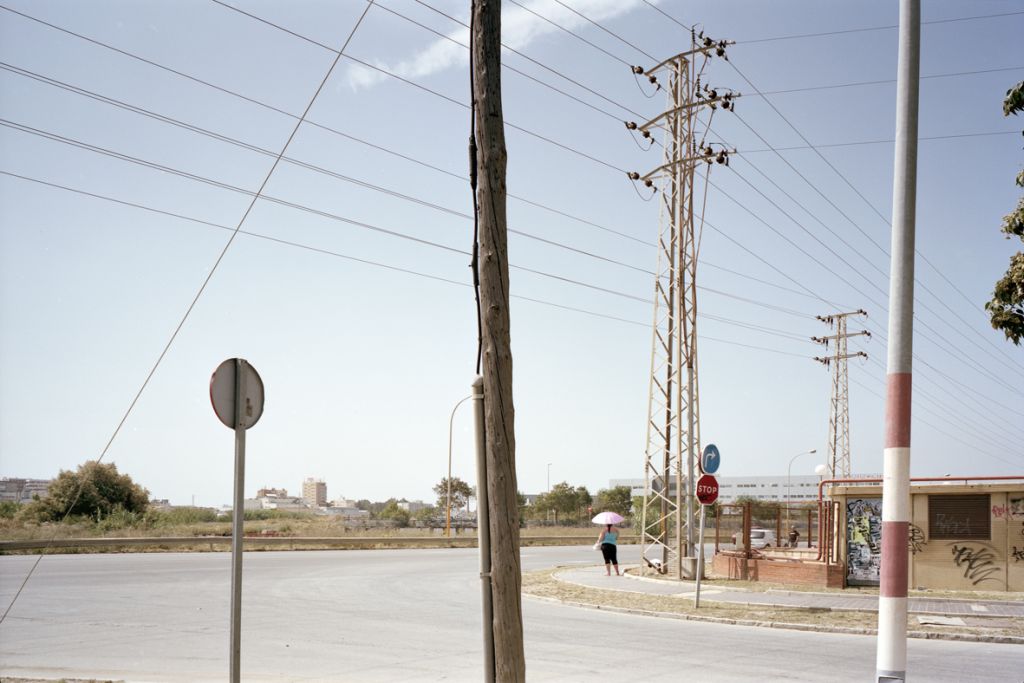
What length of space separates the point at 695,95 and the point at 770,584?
45.8 feet

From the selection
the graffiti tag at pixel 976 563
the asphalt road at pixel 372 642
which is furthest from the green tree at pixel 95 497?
the graffiti tag at pixel 976 563

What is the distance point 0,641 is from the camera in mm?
12734

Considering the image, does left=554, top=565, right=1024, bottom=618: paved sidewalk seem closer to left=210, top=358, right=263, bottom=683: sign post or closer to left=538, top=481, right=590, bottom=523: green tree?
left=210, top=358, right=263, bottom=683: sign post

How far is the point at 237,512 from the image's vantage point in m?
7.02

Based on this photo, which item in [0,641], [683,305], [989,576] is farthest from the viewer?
[683,305]

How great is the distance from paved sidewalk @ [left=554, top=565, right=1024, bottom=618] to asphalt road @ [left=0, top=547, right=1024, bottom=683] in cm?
324

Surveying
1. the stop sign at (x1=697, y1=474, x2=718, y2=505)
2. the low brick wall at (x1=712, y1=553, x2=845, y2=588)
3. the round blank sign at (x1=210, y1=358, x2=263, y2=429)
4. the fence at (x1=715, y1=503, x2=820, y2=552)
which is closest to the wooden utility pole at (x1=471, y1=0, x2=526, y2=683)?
the round blank sign at (x1=210, y1=358, x2=263, y2=429)

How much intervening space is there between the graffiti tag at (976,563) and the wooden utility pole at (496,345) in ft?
65.5

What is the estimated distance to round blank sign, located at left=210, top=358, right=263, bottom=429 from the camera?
7.39m

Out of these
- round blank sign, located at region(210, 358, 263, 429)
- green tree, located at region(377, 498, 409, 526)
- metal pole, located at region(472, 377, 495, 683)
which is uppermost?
round blank sign, located at region(210, 358, 263, 429)

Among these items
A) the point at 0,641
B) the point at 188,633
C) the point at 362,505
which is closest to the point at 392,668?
the point at 188,633

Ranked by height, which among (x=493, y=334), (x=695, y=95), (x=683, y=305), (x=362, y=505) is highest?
(x=695, y=95)

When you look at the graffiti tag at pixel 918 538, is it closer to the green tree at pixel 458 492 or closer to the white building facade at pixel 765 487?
the green tree at pixel 458 492

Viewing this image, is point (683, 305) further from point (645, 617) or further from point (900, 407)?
point (900, 407)
